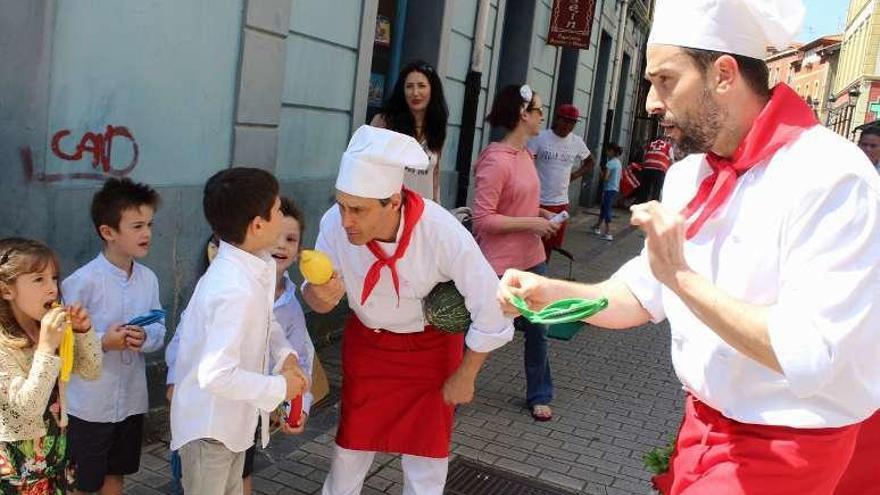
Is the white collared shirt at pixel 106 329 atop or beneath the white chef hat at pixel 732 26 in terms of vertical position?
beneath

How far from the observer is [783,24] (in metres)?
1.95

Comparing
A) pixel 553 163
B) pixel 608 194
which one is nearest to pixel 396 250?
pixel 553 163

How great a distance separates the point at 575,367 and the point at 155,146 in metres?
3.70

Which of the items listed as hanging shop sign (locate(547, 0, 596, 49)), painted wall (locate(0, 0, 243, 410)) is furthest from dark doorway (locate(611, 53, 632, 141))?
painted wall (locate(0, 0, 243, 410))

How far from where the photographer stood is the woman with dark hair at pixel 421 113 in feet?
16.6

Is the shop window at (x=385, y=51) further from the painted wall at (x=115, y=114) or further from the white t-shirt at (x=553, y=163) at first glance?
the painted wall at (x=115, y=114)

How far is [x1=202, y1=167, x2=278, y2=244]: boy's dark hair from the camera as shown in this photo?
A: 270cm

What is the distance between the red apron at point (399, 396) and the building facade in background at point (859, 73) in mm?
39931

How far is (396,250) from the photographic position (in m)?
3.03

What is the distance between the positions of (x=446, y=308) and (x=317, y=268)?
515 mm

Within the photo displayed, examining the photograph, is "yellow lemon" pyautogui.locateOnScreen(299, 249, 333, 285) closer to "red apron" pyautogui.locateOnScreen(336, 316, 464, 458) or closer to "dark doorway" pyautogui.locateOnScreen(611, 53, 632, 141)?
"red apron" pyautogui.locateOnScreen(336, 316, 464, 458)

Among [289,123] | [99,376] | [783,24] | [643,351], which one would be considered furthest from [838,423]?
[643,351]

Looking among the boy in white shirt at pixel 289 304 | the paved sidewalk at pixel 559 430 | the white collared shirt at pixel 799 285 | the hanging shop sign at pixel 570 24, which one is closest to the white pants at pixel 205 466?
the boy in white shirt at pixel 289 304

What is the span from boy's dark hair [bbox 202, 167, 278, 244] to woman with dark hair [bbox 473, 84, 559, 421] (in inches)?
89.2
